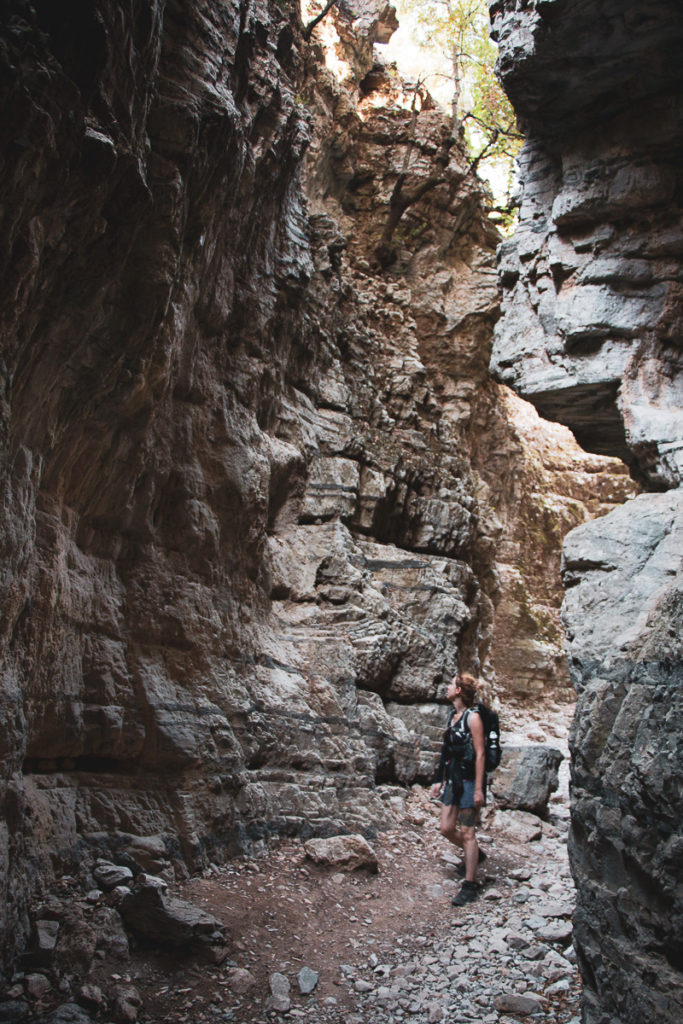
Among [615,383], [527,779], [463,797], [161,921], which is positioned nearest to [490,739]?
[463,797]

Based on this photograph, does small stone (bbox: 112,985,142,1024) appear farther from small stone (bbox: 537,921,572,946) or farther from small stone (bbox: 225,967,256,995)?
small stone (bbox: 537,921,572,946)

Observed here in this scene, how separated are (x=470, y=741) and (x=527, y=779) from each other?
307cm

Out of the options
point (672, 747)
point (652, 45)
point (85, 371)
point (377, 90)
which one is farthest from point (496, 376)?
point (377, 90)

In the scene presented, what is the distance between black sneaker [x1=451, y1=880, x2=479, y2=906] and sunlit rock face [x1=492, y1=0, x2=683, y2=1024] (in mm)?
2201

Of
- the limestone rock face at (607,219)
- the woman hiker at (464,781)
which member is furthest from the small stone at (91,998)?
the limestone rock face at (607,219)

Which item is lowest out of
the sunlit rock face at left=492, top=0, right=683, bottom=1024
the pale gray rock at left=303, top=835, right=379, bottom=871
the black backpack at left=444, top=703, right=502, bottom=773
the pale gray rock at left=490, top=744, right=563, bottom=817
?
the pale gray rock at left=303, top=835, right=379, bottom=871

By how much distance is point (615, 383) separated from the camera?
7117 millimetres

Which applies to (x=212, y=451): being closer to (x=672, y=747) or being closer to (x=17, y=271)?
(x=17, y=271)

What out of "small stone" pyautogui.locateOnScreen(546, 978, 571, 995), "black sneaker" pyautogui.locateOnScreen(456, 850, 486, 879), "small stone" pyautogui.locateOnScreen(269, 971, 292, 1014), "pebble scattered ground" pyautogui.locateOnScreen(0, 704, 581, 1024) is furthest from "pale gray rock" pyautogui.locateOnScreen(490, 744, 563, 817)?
"small stone" pyautogui.locateOnScreen(269, 971, 292, 1014)

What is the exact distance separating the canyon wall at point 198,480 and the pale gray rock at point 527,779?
105 cm

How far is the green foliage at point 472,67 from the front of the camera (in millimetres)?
17109

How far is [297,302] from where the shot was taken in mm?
9227

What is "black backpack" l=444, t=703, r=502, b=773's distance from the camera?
672 cm

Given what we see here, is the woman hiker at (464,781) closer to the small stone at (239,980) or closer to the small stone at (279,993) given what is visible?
the small stone at (279,993)
